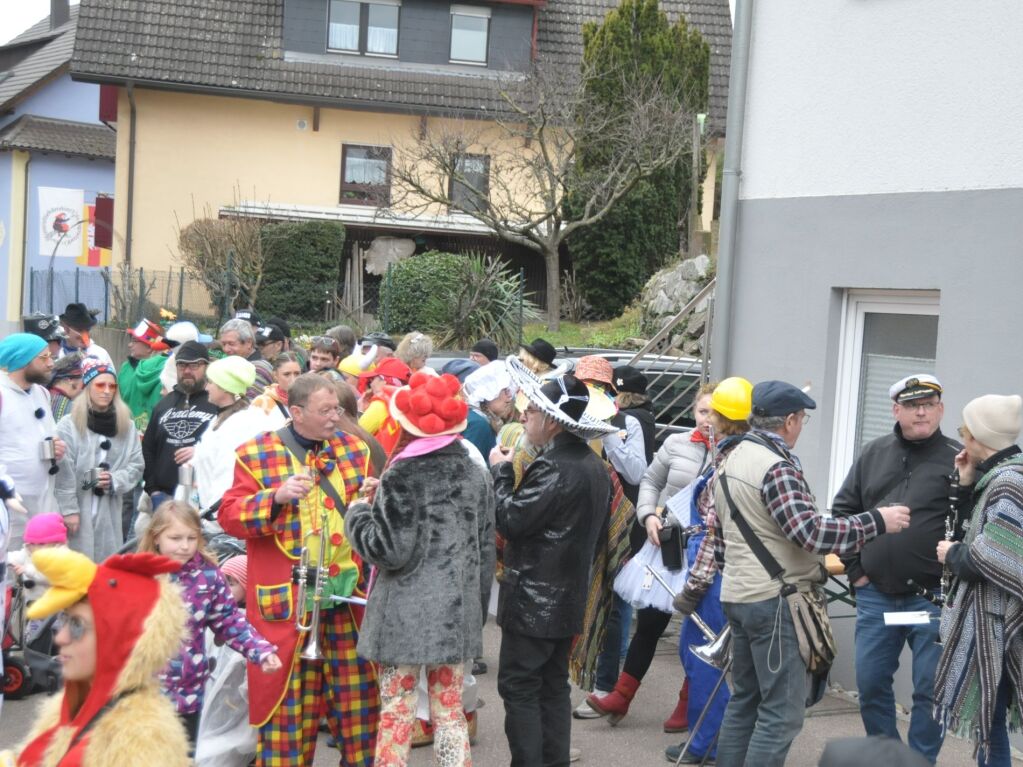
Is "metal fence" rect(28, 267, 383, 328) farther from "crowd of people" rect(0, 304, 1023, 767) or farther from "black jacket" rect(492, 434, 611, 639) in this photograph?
"black jacket" rect(492, 434, 611, 639)

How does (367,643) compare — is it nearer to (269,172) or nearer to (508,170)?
(508,170)

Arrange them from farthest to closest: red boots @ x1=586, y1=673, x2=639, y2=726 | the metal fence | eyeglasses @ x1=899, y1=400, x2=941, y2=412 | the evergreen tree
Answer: the evergreen tree
the metal fence
red boots @ x1=586, y1=673, x2=639, y2=726
eyeglasses @ x1=899, y1=400, x2=941, y2=412

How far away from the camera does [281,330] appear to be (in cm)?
1074

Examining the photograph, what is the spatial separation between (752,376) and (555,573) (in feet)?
11.4

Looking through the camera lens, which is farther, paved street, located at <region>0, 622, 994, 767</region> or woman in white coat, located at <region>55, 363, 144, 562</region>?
woman in white coat, located at <region>55, 363, 144, 562</region>

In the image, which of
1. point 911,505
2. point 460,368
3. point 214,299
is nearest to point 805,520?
point 911,505

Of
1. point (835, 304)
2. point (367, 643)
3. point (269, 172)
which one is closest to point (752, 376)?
point (835, 304)

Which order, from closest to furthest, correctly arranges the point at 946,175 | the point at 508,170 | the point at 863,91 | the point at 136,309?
the point at 946,175, the point at 863,91, the point at 136,309, the point at 508,170

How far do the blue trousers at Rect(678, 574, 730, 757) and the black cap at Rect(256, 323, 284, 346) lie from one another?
503cm

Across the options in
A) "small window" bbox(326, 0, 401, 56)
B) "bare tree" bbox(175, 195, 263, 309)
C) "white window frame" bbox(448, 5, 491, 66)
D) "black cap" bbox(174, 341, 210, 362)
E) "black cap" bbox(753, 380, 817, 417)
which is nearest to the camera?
"black cap" bbox(753, 380, 817, 417)

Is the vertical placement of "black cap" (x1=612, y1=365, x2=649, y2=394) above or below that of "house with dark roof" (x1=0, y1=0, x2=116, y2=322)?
below

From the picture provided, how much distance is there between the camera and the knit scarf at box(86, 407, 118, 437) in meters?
8.05

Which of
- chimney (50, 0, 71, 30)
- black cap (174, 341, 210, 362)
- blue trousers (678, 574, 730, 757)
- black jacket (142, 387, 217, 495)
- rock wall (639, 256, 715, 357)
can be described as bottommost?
blue trousers (678, 574, 730, 757)

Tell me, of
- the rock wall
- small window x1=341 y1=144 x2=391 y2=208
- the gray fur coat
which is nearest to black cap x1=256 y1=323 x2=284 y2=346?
the gray fur coat
